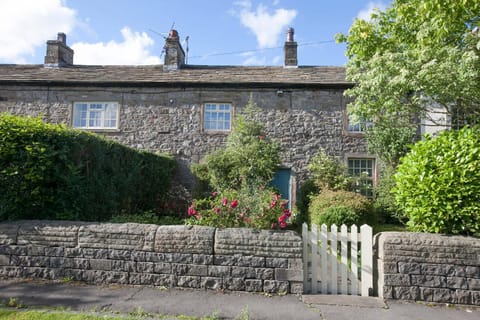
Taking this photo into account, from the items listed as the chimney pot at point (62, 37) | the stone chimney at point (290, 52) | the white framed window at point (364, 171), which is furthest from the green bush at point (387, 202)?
the chimney pot at point (62, 37)

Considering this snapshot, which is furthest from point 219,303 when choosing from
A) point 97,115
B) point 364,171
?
point 97,115

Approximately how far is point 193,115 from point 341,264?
8933 mm

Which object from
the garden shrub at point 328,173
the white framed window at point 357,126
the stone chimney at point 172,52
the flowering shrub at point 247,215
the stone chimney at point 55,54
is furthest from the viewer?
the stone chimney at point 55,54

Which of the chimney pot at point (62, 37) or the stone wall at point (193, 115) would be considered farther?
the chimney pot at point (62, 37)

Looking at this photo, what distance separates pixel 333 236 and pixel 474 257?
5.74 feet

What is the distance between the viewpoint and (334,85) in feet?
37.8

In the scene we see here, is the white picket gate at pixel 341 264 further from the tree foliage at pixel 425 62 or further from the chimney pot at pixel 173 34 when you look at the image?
the chimney pot at pixel 173 34

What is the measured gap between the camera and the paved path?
11.7ft

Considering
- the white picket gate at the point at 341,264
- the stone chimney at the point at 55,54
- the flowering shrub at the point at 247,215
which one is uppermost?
the stone chimney at the point at 55,54

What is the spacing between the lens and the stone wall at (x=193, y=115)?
38.1 feet

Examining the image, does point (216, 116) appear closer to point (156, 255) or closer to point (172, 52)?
point (172, 52)

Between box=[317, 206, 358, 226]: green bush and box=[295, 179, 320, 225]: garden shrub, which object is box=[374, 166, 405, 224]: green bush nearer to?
box=[295, 179, 320, 225]: garden shrub

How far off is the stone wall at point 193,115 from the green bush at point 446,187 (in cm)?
704

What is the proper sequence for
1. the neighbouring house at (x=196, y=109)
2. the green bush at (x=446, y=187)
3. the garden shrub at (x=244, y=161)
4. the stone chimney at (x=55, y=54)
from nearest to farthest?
the green bush at (x=446, y=187) → the garden shrub at (x=244, y=161) → the neighbouring house at (x=196, y=109) → the stone chimney at (x=55, y=54)
